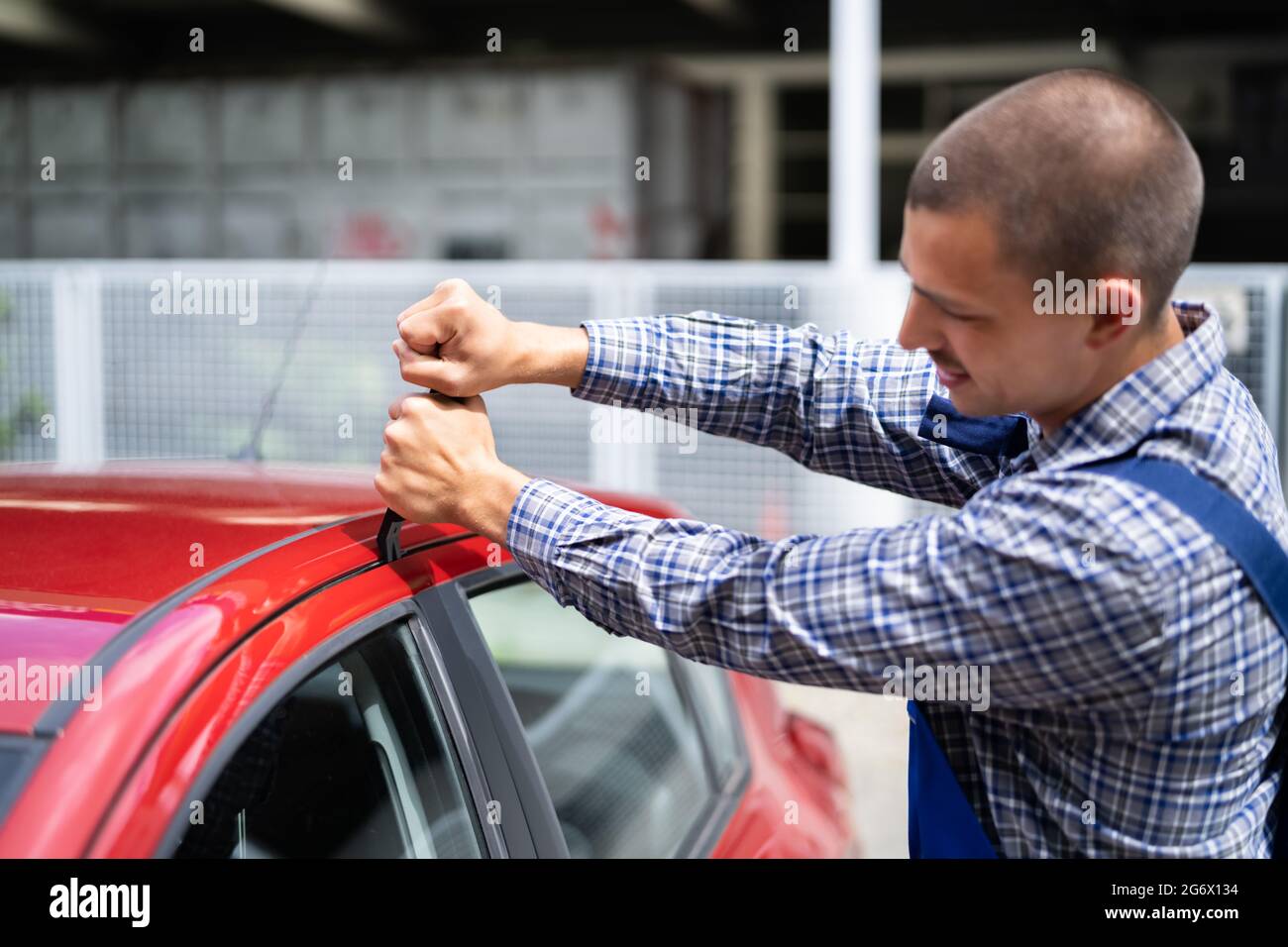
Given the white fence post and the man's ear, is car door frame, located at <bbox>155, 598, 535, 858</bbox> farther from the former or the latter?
the white fence post

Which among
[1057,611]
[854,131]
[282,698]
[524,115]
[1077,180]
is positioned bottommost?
[282,698]

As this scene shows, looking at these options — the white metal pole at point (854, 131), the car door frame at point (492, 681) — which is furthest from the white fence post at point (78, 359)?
the car door frame at point (492, 681)

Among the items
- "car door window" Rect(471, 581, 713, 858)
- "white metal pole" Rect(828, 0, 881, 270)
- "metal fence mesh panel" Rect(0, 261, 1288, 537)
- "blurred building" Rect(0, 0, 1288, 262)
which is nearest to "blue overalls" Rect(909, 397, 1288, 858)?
"car door window" Rect(471, 581, 713, 858)

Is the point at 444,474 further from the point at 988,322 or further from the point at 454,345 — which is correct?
the point at 988,322

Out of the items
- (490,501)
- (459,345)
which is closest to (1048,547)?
(490,501)

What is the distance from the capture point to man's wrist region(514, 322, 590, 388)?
1664 mm

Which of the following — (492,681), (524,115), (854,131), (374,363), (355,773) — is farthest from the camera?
(524,115)

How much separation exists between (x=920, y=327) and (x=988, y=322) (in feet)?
0.27

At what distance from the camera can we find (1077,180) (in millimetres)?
1256

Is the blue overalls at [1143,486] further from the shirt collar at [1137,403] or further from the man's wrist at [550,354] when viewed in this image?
the man's wrist at [550,354]

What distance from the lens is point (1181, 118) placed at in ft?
34.9

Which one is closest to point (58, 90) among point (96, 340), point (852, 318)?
point (96, 340)

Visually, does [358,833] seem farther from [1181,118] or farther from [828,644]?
[1181,118]
